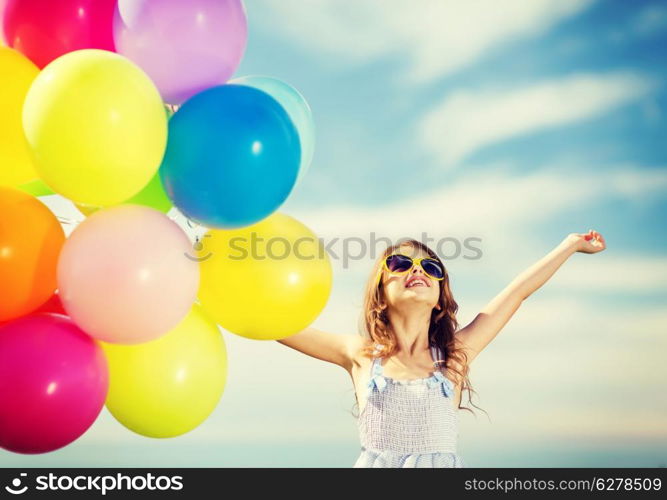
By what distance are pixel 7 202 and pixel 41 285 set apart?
0.30 m

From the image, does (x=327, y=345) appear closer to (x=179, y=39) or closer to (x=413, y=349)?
(x=413, y=349)

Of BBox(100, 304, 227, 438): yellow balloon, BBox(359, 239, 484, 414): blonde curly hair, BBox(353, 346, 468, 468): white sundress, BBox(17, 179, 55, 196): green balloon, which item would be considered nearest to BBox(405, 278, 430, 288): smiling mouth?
BBox(359, 239, 484, 414): blonde curly hair

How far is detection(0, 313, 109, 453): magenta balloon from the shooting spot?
2.12m

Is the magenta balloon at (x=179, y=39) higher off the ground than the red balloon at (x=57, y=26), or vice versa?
the red balloon at (x=57, y=26)

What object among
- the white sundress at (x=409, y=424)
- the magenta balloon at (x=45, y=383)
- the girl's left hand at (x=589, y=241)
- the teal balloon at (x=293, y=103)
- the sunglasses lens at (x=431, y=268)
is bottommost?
the magenta balloon at (x=45, y=383)

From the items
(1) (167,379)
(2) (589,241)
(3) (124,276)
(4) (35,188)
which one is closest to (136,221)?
(3) (124,276)

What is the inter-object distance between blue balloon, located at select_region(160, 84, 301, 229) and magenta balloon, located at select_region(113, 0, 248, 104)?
0.46 feet

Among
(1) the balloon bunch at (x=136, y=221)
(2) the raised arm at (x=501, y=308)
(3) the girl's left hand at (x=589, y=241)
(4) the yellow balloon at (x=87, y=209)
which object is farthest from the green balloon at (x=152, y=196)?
(3) the girl's left hand at (x=589, y=241)

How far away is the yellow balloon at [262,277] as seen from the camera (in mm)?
2348

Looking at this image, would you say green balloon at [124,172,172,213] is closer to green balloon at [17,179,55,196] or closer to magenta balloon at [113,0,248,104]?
magenta balloon at [113,0,248,104]

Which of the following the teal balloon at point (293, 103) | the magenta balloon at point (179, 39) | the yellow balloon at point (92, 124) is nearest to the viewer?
the yellow balloon at point (92, 124)

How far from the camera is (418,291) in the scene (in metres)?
3.37

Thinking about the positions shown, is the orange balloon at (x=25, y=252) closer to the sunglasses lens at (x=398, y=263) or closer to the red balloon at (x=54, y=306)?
the red balloon at (x=54, y=306)
